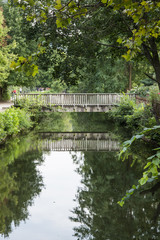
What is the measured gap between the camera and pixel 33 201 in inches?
284

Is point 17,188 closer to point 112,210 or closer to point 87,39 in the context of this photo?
point 112,210

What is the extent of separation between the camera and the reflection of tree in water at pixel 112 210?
215 inches

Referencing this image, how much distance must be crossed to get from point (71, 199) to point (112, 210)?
115 centimetres

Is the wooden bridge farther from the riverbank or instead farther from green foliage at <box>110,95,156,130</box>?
green foliage at <box>110,95,156,130</box>

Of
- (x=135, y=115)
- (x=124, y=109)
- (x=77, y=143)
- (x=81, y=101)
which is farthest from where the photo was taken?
(x=81, y=101)

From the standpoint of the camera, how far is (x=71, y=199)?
7270 mm

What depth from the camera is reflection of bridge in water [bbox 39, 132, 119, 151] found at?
1409 centimetres

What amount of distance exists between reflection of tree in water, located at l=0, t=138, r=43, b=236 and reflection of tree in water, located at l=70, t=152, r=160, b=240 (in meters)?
1.15

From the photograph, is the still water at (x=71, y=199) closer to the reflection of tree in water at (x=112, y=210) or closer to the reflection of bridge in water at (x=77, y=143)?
the reflection of tree in water at (x=112, y=210)

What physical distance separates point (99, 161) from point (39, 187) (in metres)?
3.82

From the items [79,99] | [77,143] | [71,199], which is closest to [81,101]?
[79,99]

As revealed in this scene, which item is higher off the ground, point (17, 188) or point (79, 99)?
point (79, 99)

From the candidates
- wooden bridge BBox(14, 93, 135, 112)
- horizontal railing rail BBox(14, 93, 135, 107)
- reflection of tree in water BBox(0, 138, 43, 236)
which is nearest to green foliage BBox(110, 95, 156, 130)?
wooden bridge BBox(14, 93, 135, 112)

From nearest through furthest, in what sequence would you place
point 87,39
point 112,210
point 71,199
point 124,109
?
point 112,210 < point 71,199 < point 87,39 < point 124,109
